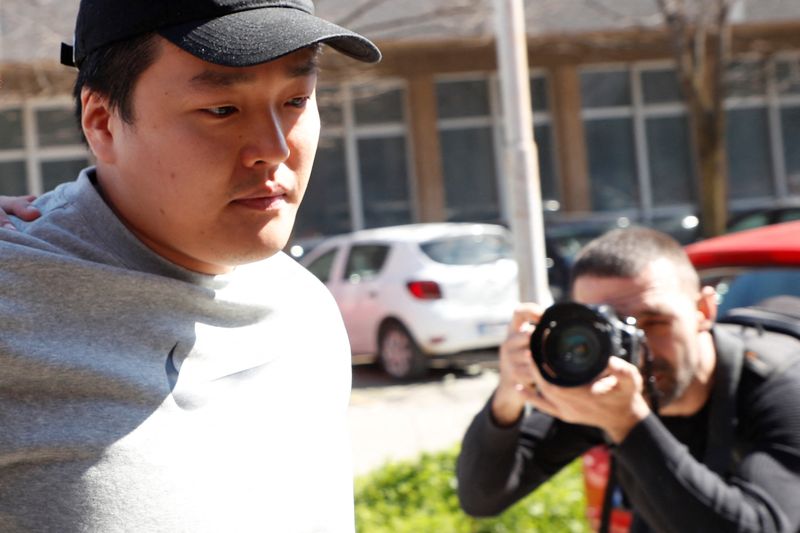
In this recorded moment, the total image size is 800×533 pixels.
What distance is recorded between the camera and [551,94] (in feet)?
72.6

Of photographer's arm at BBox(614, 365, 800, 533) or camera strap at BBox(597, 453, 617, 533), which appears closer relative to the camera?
photographer's arm at BBox(614, 365, 800, 533)

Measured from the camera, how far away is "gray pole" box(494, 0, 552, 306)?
19.9ft

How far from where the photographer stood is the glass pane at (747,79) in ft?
73.3

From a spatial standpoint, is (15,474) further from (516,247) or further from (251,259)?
(516,247)

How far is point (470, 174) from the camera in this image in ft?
72.0

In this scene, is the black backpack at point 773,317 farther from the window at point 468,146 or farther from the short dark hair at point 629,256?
the window at point 468,146

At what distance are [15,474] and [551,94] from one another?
69.7ft

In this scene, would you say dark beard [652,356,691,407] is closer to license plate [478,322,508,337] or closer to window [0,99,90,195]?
license plate [478,322,508,337]

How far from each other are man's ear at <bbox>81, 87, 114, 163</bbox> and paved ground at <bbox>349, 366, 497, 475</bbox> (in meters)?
A: 5.69

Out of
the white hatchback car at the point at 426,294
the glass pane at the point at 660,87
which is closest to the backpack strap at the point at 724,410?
the white hatchback car at the point at 426,294

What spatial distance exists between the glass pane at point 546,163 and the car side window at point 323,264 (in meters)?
9.36

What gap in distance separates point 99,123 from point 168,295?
0.82 feet

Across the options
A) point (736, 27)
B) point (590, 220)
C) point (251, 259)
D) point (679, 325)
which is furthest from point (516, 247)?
point (736, 27)

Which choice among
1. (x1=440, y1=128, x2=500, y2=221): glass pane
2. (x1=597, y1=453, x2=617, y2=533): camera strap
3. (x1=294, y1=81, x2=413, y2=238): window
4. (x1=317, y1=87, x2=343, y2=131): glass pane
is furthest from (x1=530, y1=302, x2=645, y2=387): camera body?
(x1=440, y1=128, x2=500, y2=221): glass pane
